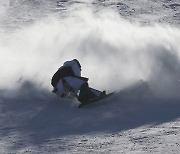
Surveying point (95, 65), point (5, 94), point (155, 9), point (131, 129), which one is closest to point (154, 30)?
point (95, 65)

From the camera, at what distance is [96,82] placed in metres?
12.6

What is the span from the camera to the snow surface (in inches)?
366

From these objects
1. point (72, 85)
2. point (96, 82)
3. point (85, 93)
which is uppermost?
point (72, 85)

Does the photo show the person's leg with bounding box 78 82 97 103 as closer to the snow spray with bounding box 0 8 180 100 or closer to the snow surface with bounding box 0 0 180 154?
the snow surface with bounding box 0 0 180 154

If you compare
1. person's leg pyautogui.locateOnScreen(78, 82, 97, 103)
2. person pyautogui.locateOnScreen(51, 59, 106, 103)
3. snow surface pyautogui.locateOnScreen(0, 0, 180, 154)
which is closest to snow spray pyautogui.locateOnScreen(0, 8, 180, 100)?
snow surface pyautogui.locateOnScreen(0, 0, 180, 154)

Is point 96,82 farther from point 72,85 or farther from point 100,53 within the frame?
point 100,53

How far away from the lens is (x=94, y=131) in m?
9.78

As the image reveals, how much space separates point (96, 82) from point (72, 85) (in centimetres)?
150

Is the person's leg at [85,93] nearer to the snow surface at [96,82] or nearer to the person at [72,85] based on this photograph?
the person at [72,85]

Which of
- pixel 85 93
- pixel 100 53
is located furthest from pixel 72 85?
pixel 100 53

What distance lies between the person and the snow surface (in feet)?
0.75

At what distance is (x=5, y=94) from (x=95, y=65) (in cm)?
285

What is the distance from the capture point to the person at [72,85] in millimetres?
Result: 11148

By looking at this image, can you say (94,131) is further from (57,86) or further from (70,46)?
(70,46)
